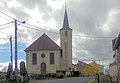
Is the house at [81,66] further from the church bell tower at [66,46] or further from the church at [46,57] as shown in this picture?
the church at [46,57]

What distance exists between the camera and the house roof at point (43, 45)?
9878 cm

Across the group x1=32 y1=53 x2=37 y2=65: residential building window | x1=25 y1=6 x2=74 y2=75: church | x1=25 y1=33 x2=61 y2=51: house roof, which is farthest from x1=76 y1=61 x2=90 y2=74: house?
x1=32 y1=53 x2=37 y2=65: residential building window

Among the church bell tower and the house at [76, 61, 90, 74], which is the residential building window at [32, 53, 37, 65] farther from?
the house at [76, 61, 90, 74]

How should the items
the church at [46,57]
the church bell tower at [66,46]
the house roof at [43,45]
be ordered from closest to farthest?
the church at [46,57]
the house roof at [43,45]
the church bell tower at [66,46]

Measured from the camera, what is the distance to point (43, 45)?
99.9m

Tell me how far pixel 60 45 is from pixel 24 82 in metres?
65.7

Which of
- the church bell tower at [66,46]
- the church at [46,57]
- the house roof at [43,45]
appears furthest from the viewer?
the church bell tower at [66,46]

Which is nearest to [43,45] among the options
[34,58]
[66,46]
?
[34,58]

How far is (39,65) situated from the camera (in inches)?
3868

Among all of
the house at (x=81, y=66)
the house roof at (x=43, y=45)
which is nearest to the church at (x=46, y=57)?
the house roof at (x=43, y=45)

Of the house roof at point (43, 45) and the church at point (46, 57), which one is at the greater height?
the house roof at point (43, 45)

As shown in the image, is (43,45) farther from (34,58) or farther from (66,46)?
(66,46)

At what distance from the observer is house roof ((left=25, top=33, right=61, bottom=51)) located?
98775 mm

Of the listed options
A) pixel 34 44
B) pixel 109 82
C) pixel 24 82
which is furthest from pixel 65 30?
pixel 109 82
